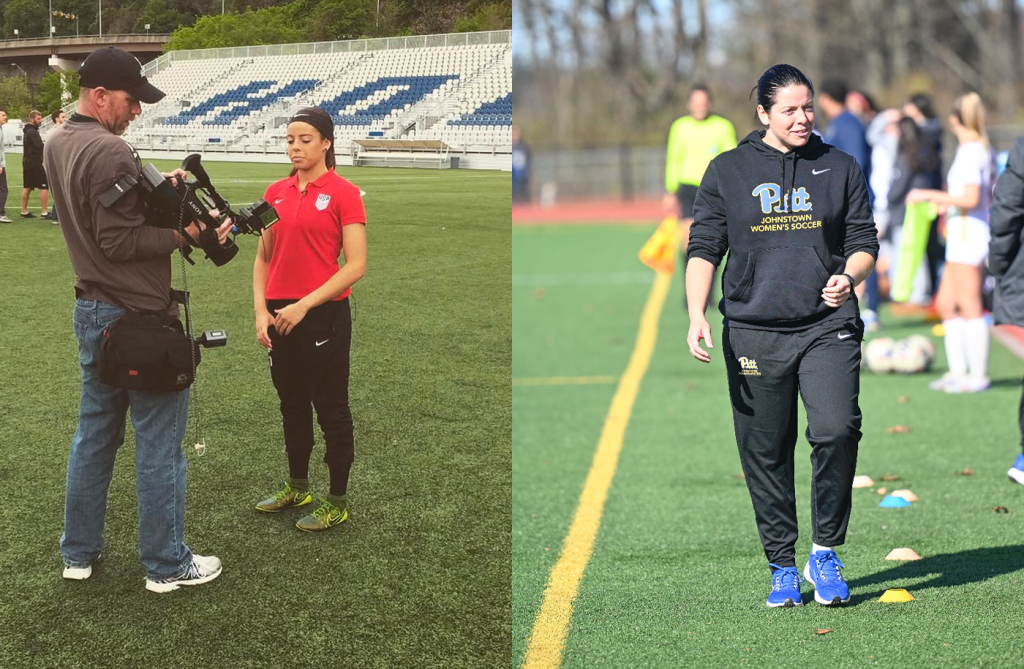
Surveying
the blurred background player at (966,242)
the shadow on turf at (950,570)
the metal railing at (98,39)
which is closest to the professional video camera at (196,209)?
the metal railing at (98,39)

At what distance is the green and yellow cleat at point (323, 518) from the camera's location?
386 cm

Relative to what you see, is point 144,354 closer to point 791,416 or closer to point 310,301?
point 310,301

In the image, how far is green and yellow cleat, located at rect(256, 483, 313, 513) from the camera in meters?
3.93

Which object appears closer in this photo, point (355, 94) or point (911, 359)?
point (355, 94)

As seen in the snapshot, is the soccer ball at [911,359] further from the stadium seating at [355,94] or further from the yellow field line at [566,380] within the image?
the stadium seating at [355,94]

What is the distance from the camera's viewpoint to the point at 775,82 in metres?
2.76

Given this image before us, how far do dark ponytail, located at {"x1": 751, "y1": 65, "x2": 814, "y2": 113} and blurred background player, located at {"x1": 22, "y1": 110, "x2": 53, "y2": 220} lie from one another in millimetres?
1863

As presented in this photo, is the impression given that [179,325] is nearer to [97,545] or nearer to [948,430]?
[97,545]

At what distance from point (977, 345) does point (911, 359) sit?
108 cm

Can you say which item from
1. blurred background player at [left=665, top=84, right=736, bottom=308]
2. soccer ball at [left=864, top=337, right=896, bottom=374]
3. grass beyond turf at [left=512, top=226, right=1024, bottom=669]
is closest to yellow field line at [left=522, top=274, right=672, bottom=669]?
grass beyond turf at [left=512, top=226, right=1024, bottom=669]

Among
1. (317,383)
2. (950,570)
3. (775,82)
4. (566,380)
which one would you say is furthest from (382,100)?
(566,380)

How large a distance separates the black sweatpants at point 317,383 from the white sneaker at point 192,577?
1.40 ft

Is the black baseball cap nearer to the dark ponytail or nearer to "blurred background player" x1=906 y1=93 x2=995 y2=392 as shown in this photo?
the dark ponytail

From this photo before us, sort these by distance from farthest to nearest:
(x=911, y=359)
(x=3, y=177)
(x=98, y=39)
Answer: (x=911, y=359), (x=3, y=177), (x=98, y=39)
